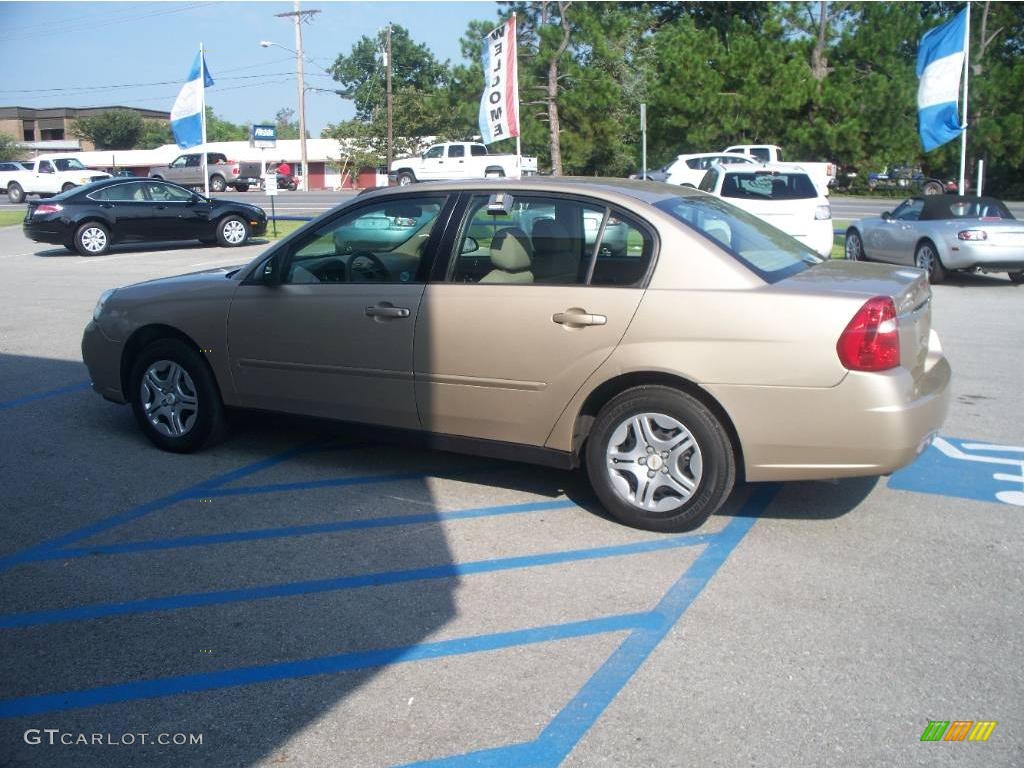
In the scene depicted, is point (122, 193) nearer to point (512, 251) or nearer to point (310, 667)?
point (512, 251)

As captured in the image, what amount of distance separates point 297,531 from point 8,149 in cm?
8225

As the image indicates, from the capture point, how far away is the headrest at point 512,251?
17.3 ft

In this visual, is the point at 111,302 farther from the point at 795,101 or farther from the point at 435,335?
the point at 795,101

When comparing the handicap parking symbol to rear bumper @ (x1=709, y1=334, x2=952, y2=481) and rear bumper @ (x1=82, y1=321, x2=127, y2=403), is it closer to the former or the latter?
rear bumper @ (x1=709, y1=334, x2=952, y2=481)

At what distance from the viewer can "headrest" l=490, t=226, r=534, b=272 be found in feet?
17.3

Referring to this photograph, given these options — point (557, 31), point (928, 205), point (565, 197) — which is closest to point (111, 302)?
point (565, 197)

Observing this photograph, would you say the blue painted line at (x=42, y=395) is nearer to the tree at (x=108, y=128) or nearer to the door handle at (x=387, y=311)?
the door handle at (x=387, y=311)

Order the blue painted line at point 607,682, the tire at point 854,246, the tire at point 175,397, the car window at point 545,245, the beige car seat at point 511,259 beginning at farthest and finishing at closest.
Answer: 1. the tire at point 854,246
2. the tire at point 175,397
3. the beige car seat at point 511,259
4. the car window at point 545,245
5. the blue painted line at point 607,682

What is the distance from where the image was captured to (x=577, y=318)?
499 cm

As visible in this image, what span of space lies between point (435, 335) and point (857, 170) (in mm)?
41586

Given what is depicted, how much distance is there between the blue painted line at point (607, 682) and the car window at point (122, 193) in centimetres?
1795

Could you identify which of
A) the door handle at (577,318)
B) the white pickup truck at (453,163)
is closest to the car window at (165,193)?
the door handle at (577,318)

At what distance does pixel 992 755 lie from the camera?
3.16m

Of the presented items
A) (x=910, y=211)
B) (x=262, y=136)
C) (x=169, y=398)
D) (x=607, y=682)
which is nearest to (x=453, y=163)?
(x=262, y=136)
